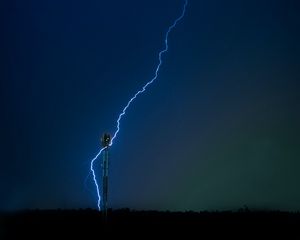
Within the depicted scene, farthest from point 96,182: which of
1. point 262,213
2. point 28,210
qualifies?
point 262,213

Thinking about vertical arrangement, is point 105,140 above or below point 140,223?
above

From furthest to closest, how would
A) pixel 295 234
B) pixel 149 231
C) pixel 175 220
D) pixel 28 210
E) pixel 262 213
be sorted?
1. pixel 28 210
2. pixel 262 213
3. pixel 175 220
4. pixel 149 231
5. pixel 295 234

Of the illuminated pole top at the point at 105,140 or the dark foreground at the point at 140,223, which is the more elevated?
the illuminated pole top at the point at 105,140

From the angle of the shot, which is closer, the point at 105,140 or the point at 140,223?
the point at 105,140

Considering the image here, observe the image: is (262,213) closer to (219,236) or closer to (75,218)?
(219,236)

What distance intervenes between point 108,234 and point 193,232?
5.36 feet

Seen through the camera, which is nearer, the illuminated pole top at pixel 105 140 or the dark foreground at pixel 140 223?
the dark foreground at pixel 140 223

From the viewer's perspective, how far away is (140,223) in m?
11.6

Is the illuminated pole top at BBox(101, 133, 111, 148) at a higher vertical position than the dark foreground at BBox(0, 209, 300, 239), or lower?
higher

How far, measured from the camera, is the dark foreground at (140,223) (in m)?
10.3

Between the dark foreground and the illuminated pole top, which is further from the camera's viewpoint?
the illuminated pole top

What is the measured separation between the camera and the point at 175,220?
11914 mm

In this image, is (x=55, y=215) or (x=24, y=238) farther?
(x=55, y=215)

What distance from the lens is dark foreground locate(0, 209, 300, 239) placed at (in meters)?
10.3
